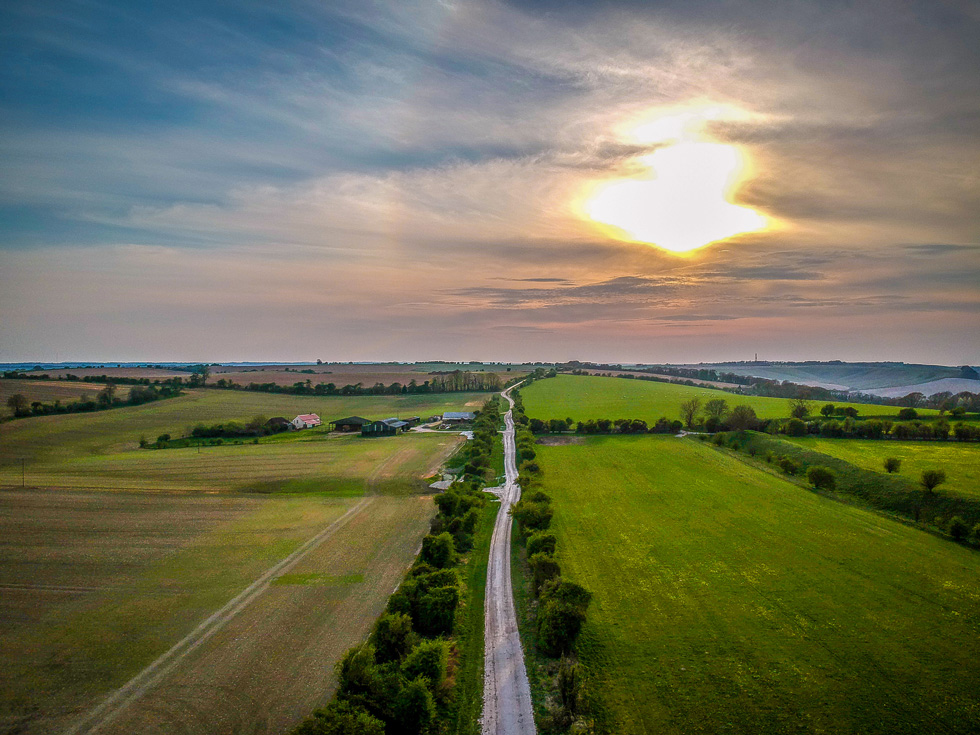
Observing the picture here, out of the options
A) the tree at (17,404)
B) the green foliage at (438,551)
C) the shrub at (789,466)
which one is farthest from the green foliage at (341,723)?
the tree at (17,404)

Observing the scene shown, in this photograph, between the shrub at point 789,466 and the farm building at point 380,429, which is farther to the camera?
the farm building at point 380,429

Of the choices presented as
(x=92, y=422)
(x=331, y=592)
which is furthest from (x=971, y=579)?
(x=92, y=422)

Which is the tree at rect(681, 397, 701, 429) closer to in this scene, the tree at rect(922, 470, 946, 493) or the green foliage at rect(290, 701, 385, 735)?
the tree at rect(922, 470, 946, 493)

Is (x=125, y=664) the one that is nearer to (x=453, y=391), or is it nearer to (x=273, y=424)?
(x=273, y=424)

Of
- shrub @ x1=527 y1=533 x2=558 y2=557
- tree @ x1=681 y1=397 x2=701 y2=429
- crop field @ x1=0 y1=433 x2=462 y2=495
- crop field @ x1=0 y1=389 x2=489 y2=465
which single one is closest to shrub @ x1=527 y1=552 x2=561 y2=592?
shrub @ x1=527 y1=533 x2=558 y2=557

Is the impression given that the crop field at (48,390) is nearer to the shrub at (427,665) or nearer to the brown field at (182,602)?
the brown field at (182,602)

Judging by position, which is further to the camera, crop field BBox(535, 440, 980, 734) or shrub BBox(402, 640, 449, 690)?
shrub BBox(402, 640, 449, 690)

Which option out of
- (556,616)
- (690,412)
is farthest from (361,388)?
(556,616)
